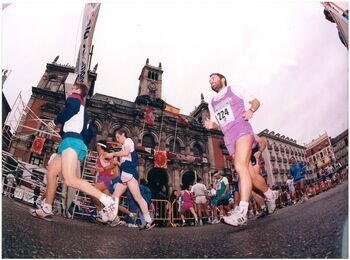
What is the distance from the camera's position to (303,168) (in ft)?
14.1

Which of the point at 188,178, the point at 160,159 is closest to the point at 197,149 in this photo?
the point at 188,178

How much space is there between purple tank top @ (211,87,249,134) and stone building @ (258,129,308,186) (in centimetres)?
186

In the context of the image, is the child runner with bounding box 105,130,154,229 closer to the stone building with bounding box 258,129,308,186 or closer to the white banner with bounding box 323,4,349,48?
the stone building with bounding box 258,129,308,186

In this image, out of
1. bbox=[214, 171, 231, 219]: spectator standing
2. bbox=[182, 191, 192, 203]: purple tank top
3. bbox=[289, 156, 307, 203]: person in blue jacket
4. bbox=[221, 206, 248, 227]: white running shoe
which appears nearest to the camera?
bbox=[221, 206, 248, 227]: white running shoe

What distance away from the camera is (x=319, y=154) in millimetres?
4191

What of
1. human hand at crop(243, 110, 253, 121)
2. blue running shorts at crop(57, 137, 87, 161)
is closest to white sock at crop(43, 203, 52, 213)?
blue running shorts at crop(57, 137, 87, 161)

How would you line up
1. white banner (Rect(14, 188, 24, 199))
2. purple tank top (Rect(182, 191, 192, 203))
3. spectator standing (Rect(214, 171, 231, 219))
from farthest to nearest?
purple tank top (Rect(182, 191, 192, 203)), spectator standing (Rect(214, 171, 231, 219)), white banner (Rect(14, 188, 24, 199))

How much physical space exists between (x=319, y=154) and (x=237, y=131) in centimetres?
275

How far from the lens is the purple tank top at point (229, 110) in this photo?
8.78 ft

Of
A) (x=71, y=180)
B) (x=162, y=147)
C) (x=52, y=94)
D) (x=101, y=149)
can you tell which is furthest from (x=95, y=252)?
(x=162, y=147)

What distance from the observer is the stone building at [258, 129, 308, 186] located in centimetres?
428

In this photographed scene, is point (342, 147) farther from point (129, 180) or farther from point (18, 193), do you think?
point (18, 193)

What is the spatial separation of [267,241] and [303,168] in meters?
3.19

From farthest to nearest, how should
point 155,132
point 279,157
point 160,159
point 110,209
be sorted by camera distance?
→ point 155,132 → point 160,159 → point 279,157 → point 110,209
